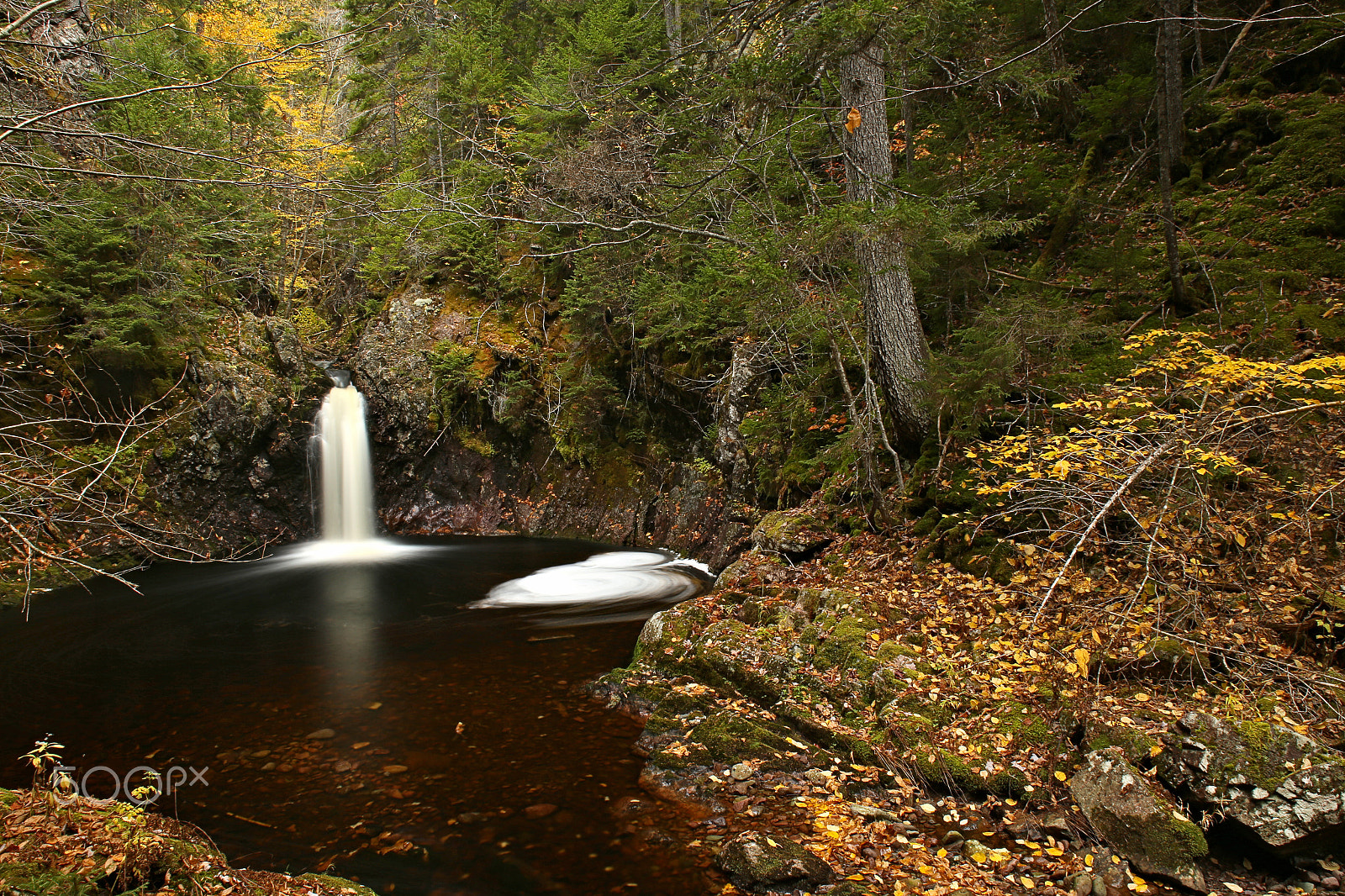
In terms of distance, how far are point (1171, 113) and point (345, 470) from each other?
16331mm

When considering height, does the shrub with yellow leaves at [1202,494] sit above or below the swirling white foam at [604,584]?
above

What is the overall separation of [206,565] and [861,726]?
12941 millimetres

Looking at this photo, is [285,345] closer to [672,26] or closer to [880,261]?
[672,26]

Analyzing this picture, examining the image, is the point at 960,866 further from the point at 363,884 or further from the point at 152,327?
the point at 152,327

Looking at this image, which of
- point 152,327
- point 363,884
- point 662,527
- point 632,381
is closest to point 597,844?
point 363,884

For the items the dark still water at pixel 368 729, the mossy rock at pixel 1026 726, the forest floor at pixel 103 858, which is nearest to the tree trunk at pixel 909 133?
the mossy rock at pixel 1026 726

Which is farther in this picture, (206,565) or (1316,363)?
(206,565)

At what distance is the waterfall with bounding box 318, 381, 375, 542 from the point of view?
15.3 meters

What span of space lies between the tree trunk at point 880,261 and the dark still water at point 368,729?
4171mm

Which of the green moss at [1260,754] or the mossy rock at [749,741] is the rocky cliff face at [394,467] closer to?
the mossy rock at [749,741]

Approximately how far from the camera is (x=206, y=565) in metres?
12.6

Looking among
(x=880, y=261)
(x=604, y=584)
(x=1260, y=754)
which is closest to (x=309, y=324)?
(x=604, y=584)

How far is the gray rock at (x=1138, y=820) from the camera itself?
3.22 meters

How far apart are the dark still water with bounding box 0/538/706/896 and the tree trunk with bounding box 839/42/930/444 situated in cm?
417
